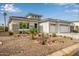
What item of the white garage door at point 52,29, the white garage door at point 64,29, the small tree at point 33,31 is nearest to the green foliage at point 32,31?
the small tree at point 33,31

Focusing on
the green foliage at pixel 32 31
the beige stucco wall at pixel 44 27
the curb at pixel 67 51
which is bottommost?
the curb at pixel 67 51

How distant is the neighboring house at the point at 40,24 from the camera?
218cm

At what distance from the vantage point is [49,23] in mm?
2240

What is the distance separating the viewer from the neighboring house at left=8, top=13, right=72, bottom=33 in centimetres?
218

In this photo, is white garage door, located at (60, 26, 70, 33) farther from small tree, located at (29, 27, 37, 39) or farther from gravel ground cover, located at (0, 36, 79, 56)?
small tree, located at (29, 27, 37, 39)

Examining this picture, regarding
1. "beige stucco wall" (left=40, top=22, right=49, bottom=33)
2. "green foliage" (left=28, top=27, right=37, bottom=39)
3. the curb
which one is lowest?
the curb

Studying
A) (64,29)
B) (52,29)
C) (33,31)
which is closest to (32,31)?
(33,31)

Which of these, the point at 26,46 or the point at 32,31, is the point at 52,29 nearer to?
the point at 32,31

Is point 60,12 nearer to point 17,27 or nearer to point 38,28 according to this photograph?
point 38,28

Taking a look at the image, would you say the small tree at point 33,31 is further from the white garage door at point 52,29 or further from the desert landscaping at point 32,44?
the white garage door at point 52,29

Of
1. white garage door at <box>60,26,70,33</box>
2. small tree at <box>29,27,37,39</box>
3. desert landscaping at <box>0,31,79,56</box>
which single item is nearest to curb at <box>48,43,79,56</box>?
desert landscaping at <box>0,31,79,56</box>

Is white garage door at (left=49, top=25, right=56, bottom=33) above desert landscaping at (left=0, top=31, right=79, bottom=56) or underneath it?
above

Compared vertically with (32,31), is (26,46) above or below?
below

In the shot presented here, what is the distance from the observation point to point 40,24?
2207 mm
